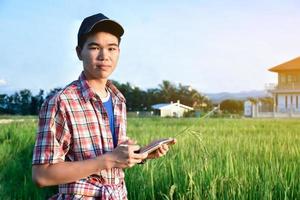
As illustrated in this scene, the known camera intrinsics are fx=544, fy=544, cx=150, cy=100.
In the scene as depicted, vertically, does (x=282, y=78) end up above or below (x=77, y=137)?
above

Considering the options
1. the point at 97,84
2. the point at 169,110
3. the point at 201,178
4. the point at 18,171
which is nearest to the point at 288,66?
the point at 169,110

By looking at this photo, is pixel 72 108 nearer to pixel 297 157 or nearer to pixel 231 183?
pixel 231 183

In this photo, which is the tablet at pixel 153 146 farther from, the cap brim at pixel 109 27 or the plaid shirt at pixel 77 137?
the cap brim at pixel 109 27

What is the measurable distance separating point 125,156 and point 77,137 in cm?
20

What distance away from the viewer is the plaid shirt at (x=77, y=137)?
5.72 ft

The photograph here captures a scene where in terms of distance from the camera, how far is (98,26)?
1830 millimetres

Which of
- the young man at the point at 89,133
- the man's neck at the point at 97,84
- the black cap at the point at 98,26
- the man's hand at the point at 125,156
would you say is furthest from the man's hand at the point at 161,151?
the black cap at the point at 98,26

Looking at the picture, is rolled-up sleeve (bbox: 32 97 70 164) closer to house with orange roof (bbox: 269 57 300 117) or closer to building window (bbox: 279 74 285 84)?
house with orange roof (bbox: 269 57 300 117)

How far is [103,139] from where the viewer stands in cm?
181

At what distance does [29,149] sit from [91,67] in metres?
4.50

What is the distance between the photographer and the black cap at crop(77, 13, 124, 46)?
1.82 metres

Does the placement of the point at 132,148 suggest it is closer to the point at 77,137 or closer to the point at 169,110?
the point at 77,137

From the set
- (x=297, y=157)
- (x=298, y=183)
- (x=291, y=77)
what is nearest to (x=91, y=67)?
(x=298, y=183)

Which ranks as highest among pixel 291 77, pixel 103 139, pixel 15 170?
pixel 291 77
